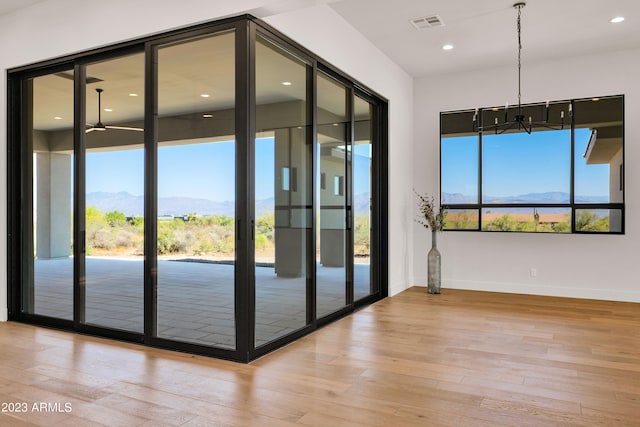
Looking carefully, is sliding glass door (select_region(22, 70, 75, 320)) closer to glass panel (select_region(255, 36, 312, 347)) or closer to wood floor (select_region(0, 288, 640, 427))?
wood floor (select_region(0, 288, 640, 427))

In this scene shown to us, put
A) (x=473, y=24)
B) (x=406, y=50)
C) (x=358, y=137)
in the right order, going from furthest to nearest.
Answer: (x=406, y=50)
(x=358, y=137)
(x=473, y=24)

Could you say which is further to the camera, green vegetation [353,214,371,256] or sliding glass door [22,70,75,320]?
green vegetation [353,214,371,256]

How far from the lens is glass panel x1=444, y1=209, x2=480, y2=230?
6.60 meters

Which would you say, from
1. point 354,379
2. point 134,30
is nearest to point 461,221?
point 354,379

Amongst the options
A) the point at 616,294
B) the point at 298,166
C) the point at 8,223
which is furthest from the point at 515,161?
the point at 8,223

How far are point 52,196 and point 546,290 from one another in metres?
5.99

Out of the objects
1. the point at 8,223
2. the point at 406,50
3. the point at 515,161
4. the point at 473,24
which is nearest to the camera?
the point at 8,223

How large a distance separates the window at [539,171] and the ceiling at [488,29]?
718mm

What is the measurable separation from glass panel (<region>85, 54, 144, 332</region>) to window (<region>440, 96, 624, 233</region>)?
4197 mm

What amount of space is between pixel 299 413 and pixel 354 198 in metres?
3.04

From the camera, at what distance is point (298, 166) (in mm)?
4172

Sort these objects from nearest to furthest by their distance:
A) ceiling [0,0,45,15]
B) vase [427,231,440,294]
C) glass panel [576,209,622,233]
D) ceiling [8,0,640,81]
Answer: ceiling [0,0,45,15], ceiling [8,0,640,81], glass panel [576,209,622,233], vase [427,231,440,294]

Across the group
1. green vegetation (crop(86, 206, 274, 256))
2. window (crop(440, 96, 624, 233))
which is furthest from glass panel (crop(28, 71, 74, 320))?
window (crop(440, 96, 624, 233))

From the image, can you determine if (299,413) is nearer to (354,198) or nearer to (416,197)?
(354,198)
